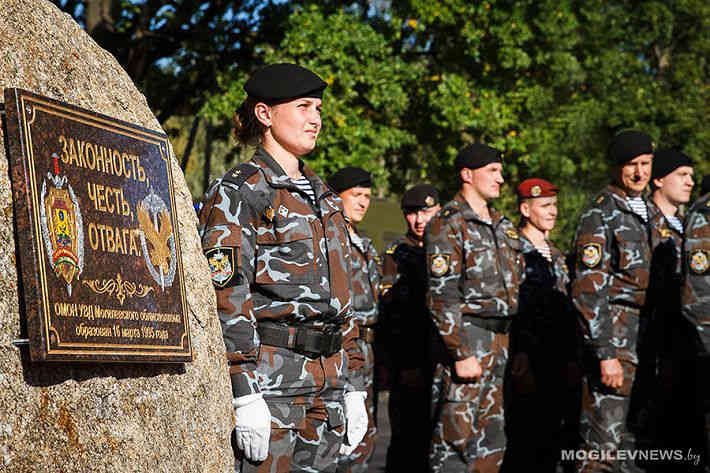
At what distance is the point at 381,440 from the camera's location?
10445 mm

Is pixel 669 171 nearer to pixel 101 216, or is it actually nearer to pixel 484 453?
pixel 484 453

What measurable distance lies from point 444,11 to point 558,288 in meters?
7.38

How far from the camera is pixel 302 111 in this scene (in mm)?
4012

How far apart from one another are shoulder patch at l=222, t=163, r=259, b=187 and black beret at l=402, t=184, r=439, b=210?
14.7 feet

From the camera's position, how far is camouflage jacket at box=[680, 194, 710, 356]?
5832 mm

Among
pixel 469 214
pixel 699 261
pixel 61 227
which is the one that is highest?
pixel 469 214

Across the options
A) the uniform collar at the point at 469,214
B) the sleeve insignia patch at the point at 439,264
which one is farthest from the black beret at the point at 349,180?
the sleeve insignia patch at the point at 439,264

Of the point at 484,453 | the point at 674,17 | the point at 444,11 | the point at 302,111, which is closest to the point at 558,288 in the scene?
the point at 484,453

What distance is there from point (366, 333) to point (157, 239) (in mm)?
3933

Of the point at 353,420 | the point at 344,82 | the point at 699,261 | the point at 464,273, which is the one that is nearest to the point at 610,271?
the point at 699,261

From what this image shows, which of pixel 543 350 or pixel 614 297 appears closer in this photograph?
pixel 614 297

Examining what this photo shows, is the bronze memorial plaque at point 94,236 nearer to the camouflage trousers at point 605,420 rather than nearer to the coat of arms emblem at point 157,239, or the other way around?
the coat of arms emblem at point 157,239

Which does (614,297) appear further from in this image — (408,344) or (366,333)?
(408,344)

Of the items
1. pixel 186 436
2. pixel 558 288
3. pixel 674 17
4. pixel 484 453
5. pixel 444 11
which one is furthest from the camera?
pixel 674 17
